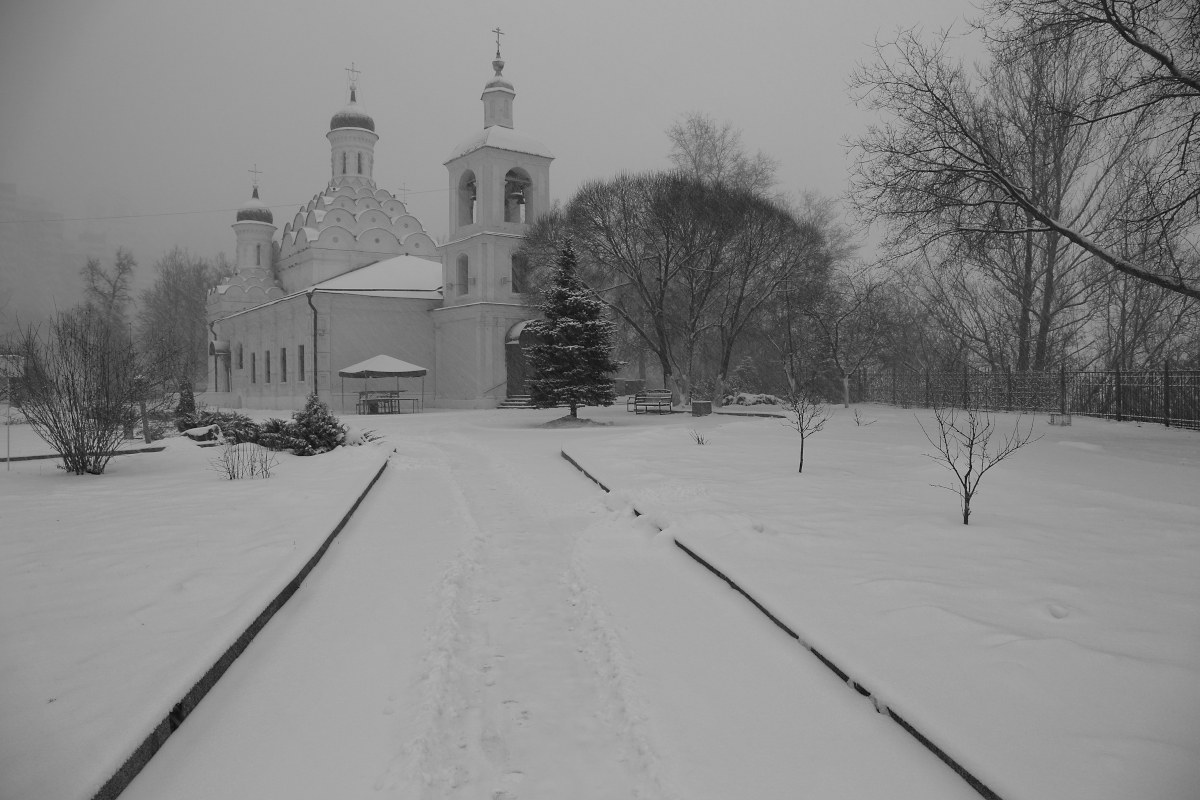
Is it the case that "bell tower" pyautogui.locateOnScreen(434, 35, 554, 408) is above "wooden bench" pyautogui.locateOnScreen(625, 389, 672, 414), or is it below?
above

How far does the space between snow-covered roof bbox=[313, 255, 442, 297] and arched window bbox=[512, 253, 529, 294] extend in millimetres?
4291

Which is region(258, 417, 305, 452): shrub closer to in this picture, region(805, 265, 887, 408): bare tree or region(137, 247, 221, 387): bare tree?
region(805, 265, 887, 408): bare tree

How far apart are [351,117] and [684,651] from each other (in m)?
42.9

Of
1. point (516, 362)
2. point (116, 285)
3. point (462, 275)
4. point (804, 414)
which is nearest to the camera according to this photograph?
point (804, 414)

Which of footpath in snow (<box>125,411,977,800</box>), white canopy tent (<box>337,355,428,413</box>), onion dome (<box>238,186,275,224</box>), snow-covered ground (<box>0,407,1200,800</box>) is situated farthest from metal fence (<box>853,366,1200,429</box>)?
onion dome (<box>238,186,275,224</box>)

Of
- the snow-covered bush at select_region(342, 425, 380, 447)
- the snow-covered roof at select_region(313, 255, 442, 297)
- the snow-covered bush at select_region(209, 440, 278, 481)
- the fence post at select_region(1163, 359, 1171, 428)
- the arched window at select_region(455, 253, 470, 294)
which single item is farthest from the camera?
the snow-covered roof at select_region(313, 255, 442, 297)

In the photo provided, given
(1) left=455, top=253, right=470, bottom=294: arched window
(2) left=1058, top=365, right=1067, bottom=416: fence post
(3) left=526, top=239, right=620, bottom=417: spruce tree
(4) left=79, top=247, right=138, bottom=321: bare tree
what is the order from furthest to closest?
(4) left=79, top=247, right=138, bottom=321: bare tree → (1) left=455, top=253, right=470, bottom=294: arched window → (3) left=526, top=239, right=620, bottom=417: spruce tree → (2) left=1058, top=365, right=1067, bottom=416: fence post

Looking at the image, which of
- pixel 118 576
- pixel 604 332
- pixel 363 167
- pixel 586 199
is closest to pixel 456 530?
pixel 118 576

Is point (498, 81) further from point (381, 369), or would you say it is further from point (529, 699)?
point (529, 699)

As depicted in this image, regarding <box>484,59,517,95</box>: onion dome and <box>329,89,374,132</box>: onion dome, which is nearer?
<box>484,59,517,95</box>: onion dome

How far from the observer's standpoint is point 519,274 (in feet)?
108

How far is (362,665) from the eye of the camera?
12.8 ft

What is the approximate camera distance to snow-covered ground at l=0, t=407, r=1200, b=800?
2.83 metres

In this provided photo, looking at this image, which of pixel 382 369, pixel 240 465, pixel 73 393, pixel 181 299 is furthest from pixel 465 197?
pixel 181 299
